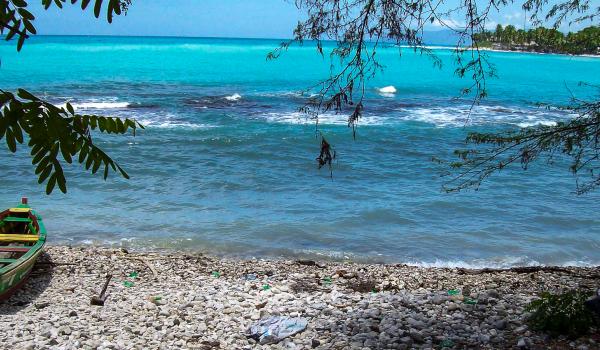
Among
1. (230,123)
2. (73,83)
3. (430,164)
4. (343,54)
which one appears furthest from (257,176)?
(73,83)

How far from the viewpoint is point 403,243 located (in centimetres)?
1175

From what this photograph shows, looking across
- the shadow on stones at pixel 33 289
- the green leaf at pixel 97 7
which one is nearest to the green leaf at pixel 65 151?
the green leaf at pixel 97 7

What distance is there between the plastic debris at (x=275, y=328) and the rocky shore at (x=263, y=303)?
0.27 ft

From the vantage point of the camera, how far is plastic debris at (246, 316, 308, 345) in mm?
6555

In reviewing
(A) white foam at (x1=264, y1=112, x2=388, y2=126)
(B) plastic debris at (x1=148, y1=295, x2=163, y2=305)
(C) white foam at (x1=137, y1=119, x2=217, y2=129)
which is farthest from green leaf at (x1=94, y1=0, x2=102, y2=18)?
(A) white foam at (x1=264, y1=112, x2=388, y2=126)

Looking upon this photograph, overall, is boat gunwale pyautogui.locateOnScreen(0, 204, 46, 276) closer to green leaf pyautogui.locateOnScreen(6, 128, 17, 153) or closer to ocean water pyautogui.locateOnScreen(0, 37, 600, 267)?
ocean water pyautogui.locateOnScreen(0, 37, 600, 267)

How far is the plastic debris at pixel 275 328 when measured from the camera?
21.5 feet

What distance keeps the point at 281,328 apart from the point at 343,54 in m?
3.29

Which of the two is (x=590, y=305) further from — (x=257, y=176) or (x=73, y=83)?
(x=73, y=83)

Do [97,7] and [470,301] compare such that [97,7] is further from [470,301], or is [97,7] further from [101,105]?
[101,105]

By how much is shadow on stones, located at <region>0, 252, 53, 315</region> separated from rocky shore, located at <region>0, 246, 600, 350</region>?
0.02 m

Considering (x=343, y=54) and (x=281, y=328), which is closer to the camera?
(x=343, y=54)

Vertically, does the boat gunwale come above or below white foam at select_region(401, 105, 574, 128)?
above

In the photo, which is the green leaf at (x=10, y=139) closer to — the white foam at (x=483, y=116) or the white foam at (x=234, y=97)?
the white foam at (x=483, y=116)
